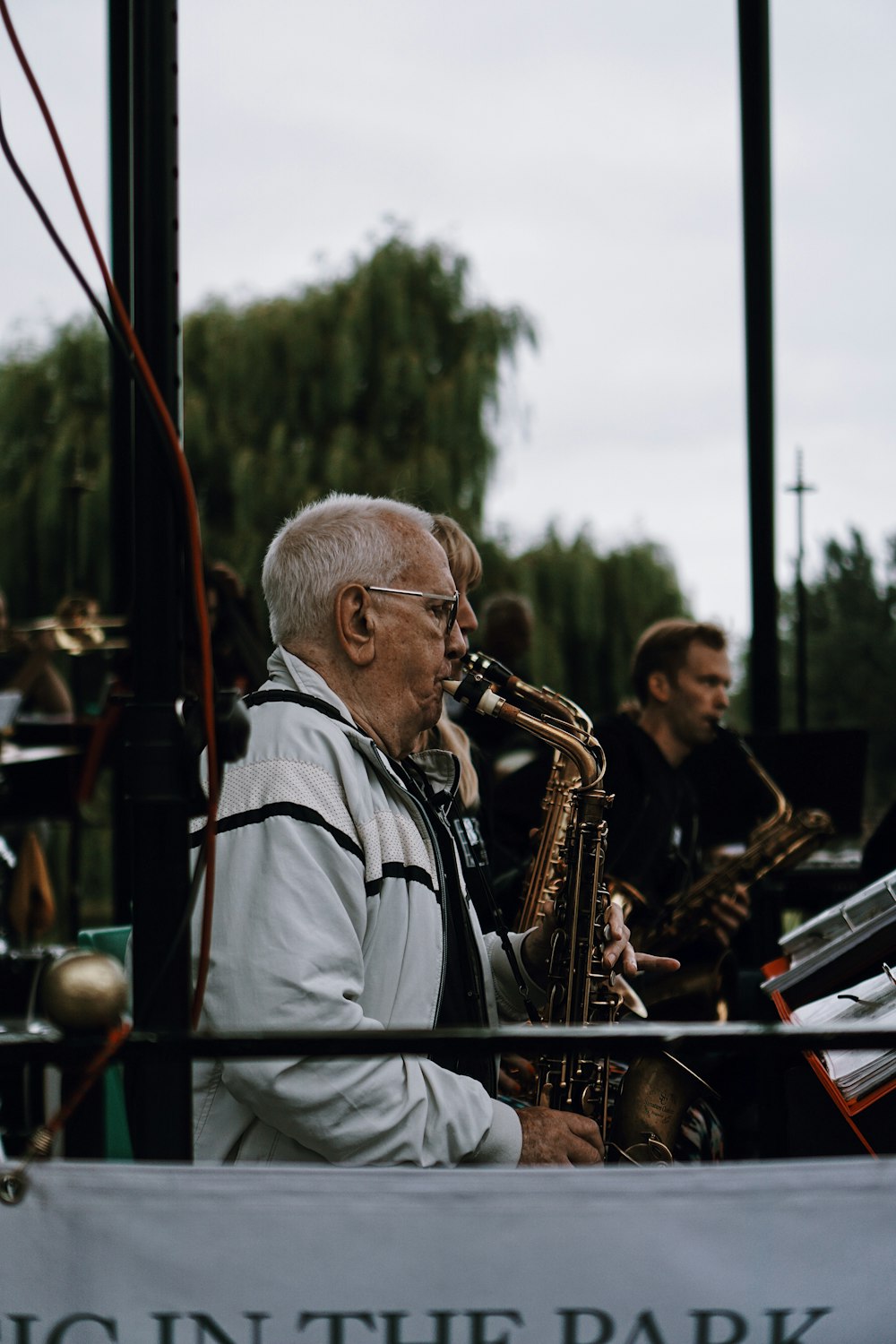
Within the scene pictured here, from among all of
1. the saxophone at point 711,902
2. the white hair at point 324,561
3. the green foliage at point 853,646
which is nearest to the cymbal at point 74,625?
the saxophone at point 711,902

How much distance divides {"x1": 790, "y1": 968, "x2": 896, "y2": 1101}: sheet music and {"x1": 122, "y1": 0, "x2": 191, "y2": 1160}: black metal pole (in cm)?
86

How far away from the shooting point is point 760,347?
213 inches

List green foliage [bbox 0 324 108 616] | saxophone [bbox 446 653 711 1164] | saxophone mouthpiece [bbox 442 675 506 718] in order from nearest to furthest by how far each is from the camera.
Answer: saxophone [bbox 446 653 711 1164] < saxophone mouthpiece [bbox 442 675 506 718] < green foliage [bbox 0 324 108 616]

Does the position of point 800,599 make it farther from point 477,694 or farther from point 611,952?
point 611,952

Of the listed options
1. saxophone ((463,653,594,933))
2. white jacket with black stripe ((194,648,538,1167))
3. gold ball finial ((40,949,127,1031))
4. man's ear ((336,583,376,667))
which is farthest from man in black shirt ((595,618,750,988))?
gold ball finial ((40,949,127,1031))

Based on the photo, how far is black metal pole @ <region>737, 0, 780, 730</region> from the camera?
5.17m

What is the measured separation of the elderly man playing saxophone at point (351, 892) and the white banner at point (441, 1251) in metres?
0.35

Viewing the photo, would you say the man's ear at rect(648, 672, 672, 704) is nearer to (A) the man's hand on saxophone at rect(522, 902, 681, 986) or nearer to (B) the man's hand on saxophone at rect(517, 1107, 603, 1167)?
(A) the man's hand on saxophone at rect(522, 902, 681, 986)

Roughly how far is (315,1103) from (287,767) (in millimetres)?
465

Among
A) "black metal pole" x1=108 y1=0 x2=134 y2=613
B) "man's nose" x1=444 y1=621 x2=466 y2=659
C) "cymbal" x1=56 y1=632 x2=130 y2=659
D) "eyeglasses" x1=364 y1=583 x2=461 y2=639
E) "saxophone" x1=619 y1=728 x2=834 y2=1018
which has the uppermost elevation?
"black metal pole" x1=108 y1=0 x2=134 y2=613

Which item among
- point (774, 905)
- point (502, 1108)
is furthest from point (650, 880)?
point (502, 1108)

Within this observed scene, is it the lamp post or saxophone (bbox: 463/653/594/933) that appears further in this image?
the lamp post

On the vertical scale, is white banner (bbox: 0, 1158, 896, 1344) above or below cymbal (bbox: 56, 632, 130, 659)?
below

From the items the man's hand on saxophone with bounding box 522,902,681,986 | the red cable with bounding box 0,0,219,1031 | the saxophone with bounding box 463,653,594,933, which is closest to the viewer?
the red cable with bounding box 0,0,219,1031
